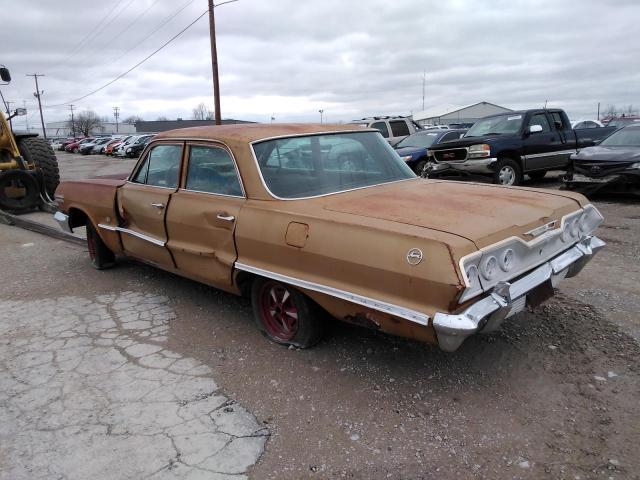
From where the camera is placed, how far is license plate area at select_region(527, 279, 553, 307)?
3168mm

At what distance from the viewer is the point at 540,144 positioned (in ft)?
35.7

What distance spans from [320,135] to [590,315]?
8.35ft

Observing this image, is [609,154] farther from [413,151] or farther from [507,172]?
[413,151]

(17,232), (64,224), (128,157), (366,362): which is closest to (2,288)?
(64,224)

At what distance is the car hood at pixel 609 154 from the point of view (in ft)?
28.5

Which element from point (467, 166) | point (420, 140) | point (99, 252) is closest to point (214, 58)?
point (420, 140)

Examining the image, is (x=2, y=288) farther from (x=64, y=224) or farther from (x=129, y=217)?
(x=129, y=217)

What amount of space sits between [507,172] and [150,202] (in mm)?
8039

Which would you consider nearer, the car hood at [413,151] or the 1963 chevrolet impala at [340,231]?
the 1963 chevrolet impala at [340,231]

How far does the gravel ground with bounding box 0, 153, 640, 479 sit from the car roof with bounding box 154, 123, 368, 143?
1.51 meters

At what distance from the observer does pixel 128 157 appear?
114ft

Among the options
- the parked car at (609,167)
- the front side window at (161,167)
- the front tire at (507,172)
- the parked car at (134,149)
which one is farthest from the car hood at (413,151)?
the parked car at (134,149)

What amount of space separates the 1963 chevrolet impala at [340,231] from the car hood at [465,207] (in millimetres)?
13

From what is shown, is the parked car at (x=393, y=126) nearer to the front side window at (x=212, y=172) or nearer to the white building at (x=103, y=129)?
the front side window at (x=212, y=172)
